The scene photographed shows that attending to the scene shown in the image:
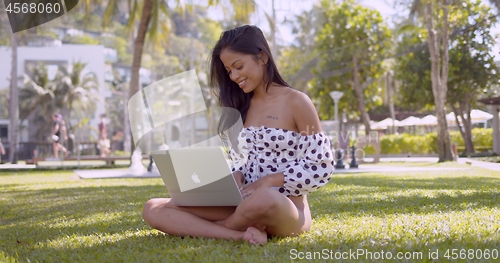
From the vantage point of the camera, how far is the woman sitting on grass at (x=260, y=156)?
396 centimetres

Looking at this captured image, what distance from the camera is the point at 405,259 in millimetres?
3316

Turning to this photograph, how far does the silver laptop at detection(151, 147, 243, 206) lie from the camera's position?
3871 mm

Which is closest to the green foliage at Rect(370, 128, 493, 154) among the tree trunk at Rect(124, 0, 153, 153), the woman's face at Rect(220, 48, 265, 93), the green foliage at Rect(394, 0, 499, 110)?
the green foliage at Rect(394, 0, 499, 110)

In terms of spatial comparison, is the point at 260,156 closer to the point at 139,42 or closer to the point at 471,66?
the point at 139,42

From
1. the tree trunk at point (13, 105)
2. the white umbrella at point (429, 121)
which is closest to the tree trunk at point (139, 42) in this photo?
the tree trunk at point (13, 105)

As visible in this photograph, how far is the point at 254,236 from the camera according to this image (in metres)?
3.88

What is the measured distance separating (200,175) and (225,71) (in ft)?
2.88

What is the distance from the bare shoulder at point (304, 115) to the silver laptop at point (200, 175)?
58cm

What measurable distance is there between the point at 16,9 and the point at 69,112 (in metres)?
34.5

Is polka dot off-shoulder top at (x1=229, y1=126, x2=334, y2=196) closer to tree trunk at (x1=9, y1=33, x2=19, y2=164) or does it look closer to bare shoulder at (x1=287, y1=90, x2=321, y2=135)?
bare shoulder at (x1=287, y1=90, x2=321, y2=135)

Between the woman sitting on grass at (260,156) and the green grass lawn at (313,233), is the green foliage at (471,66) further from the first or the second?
the woman sitting on grass at (260,156)

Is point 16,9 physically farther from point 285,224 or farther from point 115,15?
point 285,224

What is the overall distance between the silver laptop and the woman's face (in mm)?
600

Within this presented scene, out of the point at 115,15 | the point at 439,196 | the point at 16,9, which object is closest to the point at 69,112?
the point at 115,15
